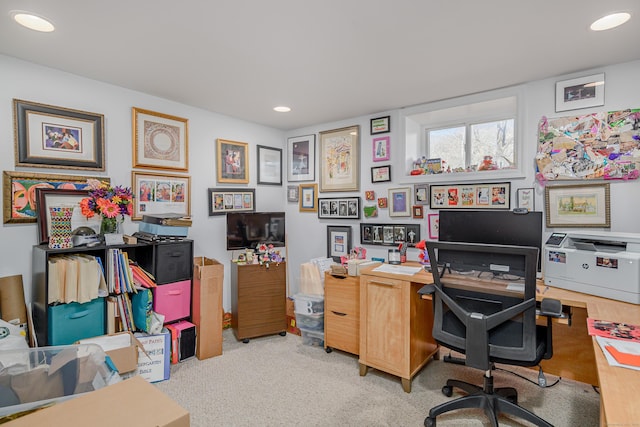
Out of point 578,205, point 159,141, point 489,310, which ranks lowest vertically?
point 489,310

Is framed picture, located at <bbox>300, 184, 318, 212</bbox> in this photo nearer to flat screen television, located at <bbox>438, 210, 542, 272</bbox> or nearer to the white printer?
flat screen television, located at <bbox>438, 210, 542, 272</bbox>

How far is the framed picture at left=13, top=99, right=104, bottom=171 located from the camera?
86.2 inches

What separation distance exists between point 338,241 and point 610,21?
8.81ft

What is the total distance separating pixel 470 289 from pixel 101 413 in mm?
1735

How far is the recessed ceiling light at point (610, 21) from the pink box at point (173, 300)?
322cm

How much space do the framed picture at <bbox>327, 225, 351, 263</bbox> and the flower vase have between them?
2.31 metres

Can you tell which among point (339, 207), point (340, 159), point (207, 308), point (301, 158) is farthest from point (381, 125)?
point (207, 308)

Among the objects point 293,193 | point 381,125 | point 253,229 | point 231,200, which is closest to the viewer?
point 381,125

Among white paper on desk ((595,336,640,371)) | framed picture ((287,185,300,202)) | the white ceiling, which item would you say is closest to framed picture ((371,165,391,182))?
the white ceiling

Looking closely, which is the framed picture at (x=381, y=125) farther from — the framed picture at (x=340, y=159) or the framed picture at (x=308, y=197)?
the framed picture at (x=308, y=197)

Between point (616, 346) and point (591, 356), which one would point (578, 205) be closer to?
point (591, 356)

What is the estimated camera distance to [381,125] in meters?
3.30

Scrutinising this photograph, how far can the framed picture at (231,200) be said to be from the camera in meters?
3.35

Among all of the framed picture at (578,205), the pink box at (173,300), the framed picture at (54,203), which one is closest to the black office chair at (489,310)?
the framed picture at (578,205)
